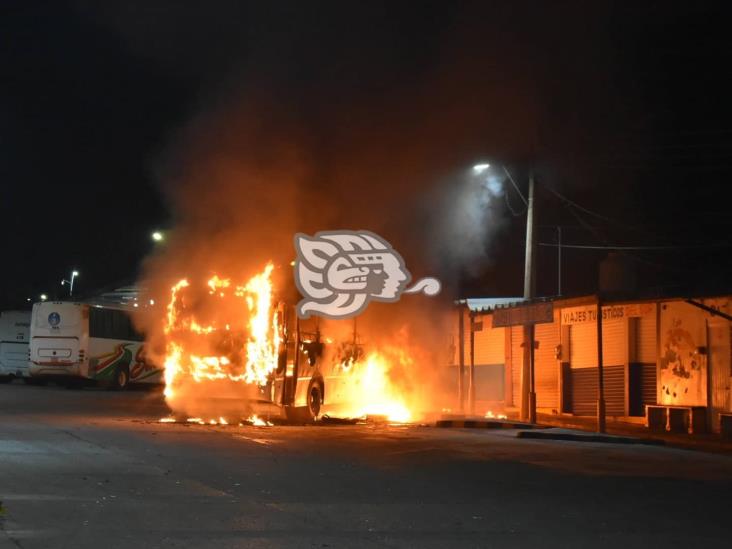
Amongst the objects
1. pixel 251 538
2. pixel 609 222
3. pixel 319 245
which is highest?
pixel 609 222

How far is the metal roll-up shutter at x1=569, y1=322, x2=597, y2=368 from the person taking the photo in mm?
23344

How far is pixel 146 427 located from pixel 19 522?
9167mm

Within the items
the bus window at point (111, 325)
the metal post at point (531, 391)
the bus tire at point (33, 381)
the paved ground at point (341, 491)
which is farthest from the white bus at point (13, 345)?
the metal post at point (531, 391)

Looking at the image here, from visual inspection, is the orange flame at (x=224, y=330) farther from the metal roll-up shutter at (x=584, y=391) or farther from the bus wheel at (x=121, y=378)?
the bus wheel at (x=121, y=378)

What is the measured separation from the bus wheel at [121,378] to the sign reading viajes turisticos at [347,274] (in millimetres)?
16844

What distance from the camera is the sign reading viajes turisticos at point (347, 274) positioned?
18.7 m

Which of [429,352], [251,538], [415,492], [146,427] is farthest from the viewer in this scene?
[429,352]

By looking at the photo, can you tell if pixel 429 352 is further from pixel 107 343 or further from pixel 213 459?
pixel 107 343

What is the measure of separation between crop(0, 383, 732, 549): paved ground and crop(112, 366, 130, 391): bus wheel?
2031 centimetres

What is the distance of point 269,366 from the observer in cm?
1717

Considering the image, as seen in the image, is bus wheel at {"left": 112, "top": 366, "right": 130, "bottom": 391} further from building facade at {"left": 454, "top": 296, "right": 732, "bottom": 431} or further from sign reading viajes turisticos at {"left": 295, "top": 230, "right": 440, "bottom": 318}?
sign reading viajes turisticos at {"left": 295, "top": 230, "right": 440, "bottom": 318}

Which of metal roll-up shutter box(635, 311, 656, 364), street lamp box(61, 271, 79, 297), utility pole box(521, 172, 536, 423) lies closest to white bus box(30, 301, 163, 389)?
utility pole box(521, 172, 536, 423)

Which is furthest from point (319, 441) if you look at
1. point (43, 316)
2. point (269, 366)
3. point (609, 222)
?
point (43, 316)

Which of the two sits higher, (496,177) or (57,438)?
(496,177)
